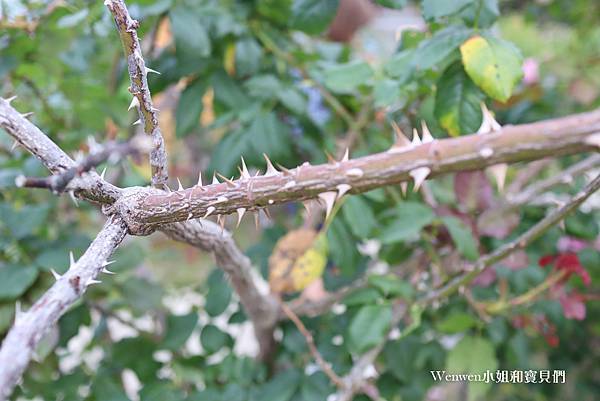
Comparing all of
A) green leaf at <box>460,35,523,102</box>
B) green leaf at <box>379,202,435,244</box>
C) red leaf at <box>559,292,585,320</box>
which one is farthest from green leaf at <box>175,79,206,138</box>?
red leaf at <box>559,292,585,320</box>

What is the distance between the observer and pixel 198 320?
84cm

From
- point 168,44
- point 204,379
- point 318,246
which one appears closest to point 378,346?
point 318,246

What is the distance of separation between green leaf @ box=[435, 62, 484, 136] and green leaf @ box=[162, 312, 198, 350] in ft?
1.47

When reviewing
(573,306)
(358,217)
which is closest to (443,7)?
(358,217)

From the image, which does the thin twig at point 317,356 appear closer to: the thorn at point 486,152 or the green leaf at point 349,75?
the green leaf at point 349,75

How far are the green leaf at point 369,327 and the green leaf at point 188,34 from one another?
37 cm

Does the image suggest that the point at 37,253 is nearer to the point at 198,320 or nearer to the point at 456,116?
Result: the point at 198,320

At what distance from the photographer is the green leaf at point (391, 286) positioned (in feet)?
2.24

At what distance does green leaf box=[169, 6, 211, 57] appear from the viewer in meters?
0.75

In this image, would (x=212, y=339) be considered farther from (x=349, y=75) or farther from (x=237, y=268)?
(x=349, y=75)

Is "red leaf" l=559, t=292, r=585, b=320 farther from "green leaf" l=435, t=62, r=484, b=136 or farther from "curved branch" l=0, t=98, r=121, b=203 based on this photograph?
"curved branch" l=0, t=98, r=121, b=203

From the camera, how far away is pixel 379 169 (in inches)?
14.5

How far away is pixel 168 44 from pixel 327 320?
1.56 feet

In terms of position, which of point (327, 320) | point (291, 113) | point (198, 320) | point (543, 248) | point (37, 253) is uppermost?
point (37, 253)
